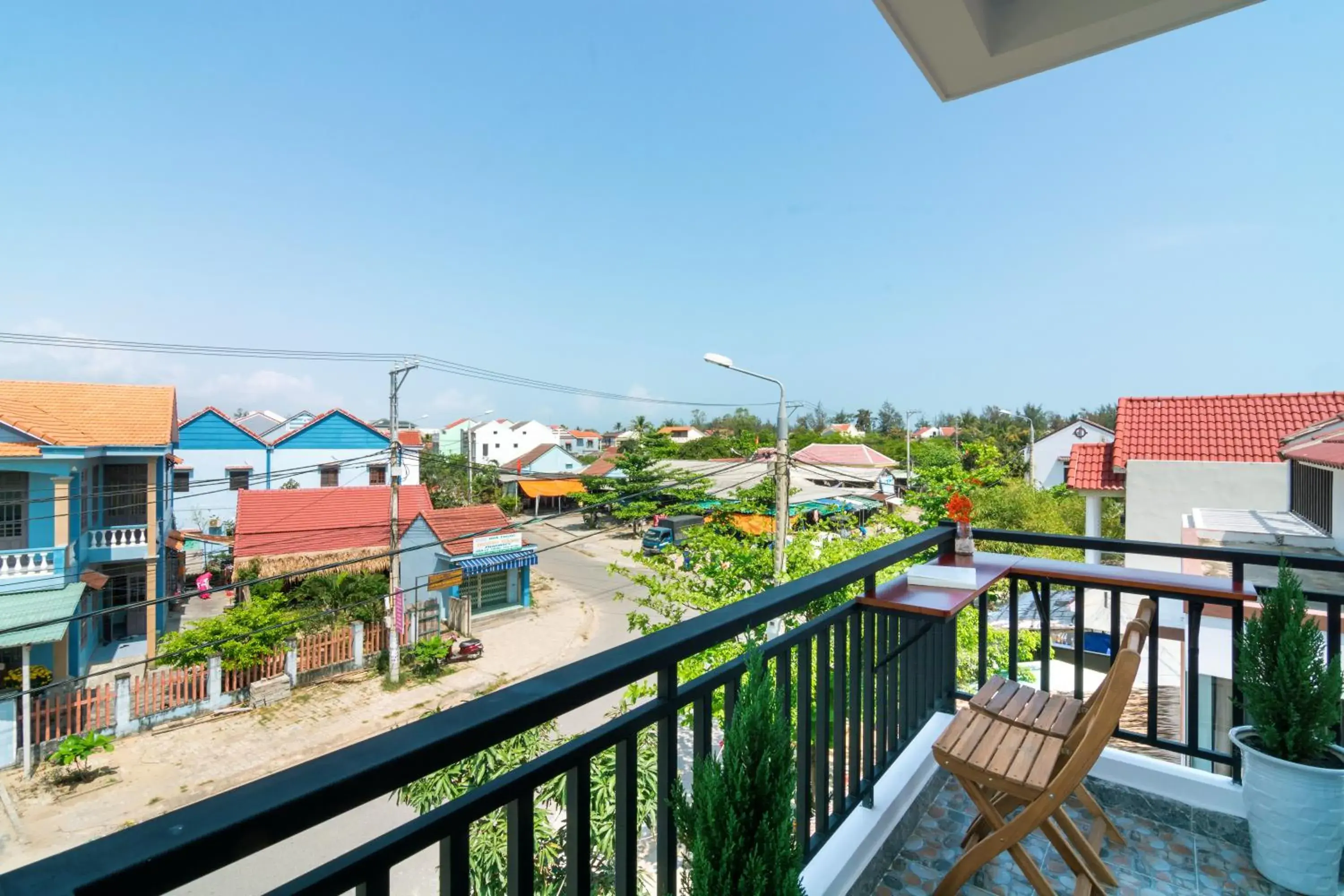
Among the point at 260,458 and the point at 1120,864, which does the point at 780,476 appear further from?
the point at 260,458

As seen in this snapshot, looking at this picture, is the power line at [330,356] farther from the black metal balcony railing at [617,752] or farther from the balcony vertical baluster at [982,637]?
the black metal balcony railing at [617,752]

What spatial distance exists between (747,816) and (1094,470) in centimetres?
1295

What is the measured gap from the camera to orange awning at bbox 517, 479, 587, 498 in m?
31.1

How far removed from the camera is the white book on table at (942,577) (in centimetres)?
191

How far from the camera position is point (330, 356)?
18578 millimetres

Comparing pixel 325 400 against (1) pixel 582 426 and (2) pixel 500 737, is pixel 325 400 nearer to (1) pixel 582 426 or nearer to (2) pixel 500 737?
(2) pixel 500 737

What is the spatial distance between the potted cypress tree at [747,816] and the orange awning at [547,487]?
2981cm

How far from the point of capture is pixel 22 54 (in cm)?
1424

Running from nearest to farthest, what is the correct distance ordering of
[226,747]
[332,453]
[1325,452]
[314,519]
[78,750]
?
[1325,452] → [78,750] → [226,747] → [314,519] → [332,453]

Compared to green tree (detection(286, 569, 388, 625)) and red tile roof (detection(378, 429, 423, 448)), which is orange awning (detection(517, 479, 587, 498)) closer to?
red tile roof (detection(378, 429, 423, 448))

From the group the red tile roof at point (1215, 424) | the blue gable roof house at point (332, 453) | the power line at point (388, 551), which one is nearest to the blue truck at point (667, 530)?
the power line at point (388, 551)

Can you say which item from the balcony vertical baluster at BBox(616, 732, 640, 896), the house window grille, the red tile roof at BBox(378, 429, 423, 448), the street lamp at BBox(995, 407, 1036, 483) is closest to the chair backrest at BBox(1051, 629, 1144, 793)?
the balcony vertical baluster at BBox(616, 732, 640, 896)

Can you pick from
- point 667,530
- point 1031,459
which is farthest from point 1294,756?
point 1031,459

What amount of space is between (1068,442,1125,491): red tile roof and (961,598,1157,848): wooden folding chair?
10.7 m
